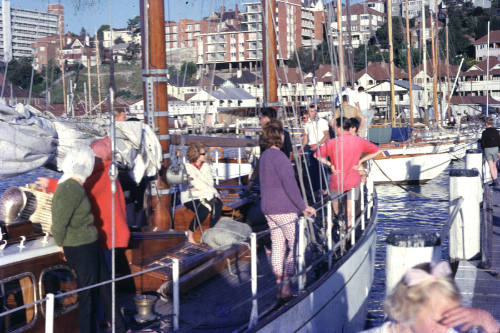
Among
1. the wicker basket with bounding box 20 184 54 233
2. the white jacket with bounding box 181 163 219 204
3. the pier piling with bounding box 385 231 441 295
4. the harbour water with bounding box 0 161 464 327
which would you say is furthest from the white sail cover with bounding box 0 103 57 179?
the harbour water with bounding box 0 161 464 327

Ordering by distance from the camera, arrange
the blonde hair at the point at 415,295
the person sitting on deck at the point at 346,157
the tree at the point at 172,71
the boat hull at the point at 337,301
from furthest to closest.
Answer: the tree at the point at 172,71 → the person sitting on deck at the point at 346,157 → the boat hull at the point at 337,301 → the blonde hair at the point at 415,295

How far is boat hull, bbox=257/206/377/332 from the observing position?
6.35 m

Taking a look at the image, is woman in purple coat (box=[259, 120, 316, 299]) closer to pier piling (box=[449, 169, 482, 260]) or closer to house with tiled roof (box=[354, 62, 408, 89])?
pier piling (box=[449, 169, 482, 260])

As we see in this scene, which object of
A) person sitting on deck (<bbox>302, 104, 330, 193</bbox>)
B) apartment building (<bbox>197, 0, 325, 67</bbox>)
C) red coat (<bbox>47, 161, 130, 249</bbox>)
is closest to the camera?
red coat (<bbox>47, 161, 130, 249</bbox>)

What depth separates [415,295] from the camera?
334 centimetres

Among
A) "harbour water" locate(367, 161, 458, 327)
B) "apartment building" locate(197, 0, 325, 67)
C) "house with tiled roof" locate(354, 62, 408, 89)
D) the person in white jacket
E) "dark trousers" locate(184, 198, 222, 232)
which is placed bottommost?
"harbour water" locate(367, 161, 458, 327)

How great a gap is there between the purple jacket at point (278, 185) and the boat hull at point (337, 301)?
2.98ft

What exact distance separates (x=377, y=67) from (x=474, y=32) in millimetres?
42458

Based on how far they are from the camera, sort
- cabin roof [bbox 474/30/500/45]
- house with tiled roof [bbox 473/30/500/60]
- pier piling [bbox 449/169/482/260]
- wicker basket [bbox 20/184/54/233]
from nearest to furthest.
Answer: wicker basket [bbox 20/184/54/233] < pier piling [bbox 449/169/482/260] < cabin roof [bbox 474/30/500/45] < house with tiled roof [bbox 473/30/500/60]

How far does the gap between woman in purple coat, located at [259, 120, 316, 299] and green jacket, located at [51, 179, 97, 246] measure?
1886 mm

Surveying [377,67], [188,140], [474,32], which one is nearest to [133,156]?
[188,140]

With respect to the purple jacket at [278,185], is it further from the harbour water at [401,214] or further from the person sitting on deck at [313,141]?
the harbour water at [401,214]

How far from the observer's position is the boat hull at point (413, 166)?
2752 centimetres

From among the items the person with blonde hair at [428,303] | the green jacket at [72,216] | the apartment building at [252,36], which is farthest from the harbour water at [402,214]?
the person with blonde hair at [428,303]
